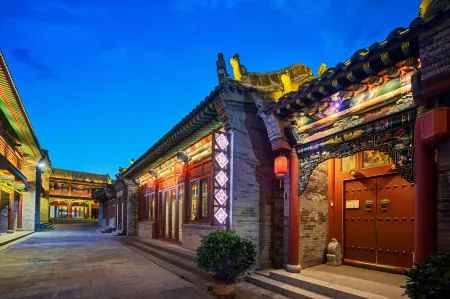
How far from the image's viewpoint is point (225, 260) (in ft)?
17.8

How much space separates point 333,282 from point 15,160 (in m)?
20.0

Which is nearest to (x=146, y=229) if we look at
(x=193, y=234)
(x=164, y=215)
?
(x=164, y=215)

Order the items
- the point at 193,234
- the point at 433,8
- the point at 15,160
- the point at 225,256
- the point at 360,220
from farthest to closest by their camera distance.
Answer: the point at 15,160 < the point at 193,234 < the point at 360,220 < the point at 225,256 < the point at 433,8

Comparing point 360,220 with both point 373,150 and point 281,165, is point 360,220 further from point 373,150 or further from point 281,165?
point 281,165

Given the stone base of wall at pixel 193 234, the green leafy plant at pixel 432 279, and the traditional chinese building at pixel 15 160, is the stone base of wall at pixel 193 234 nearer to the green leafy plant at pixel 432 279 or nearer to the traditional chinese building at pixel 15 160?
the green leafy plant at pixel 432 279

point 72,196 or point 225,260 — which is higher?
point 225,260

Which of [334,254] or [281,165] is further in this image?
[334,254]

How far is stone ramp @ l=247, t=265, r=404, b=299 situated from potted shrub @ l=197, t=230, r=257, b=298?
39.0 inches

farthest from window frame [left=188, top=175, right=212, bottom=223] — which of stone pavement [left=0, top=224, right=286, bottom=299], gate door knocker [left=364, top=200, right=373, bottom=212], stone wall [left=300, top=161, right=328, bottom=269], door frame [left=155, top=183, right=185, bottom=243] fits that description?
gate door knocker [left=364, top=200, right=373, bottom=212]

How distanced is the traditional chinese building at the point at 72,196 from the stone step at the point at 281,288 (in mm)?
40744

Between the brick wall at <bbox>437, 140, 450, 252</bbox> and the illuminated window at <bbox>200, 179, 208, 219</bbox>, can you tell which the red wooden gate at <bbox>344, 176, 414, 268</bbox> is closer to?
the brick wall at <bbox>437, 140, 450, 252</bbox>

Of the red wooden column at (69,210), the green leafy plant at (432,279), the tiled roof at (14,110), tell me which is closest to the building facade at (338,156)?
the green leafy plant at (432,279)

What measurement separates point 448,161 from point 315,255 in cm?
419

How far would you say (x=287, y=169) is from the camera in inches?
273
